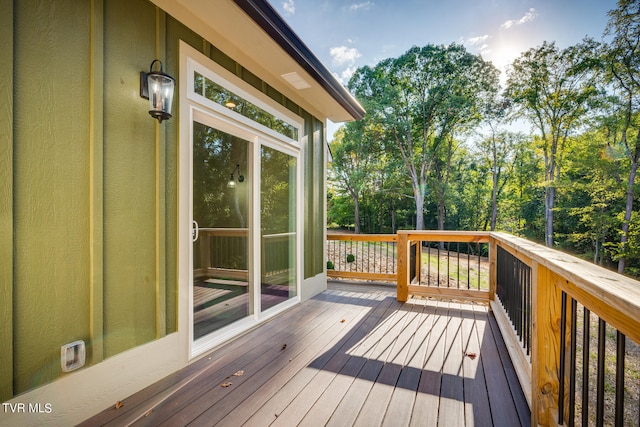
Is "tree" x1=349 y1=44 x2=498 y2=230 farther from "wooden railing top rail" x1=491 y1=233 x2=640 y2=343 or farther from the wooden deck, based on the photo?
"wooden railing top rail" x1=491 y1=233 x2=640 y2=343

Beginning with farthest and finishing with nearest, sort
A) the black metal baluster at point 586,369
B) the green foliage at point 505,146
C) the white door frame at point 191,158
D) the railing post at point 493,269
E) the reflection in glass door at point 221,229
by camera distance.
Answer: the green foliage at point 505,146 < the railing post at point 493,269 < the reflection in glass door at point 221,229 < the white door frame at point 191,158 < the black metal baluster at point 586,369

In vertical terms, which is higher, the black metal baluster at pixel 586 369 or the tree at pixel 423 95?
the tree at pixel 423 95

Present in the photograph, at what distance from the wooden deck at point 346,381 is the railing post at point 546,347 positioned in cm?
20

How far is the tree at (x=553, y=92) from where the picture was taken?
11297 millimetres

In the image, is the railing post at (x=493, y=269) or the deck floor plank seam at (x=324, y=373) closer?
the deck floor plank seam at (x=324, y=373)

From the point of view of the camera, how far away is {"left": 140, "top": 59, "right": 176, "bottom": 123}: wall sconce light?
198 cm

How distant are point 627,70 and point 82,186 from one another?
14837mm

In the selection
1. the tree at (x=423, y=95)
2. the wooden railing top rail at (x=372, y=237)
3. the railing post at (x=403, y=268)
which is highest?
the tree at (x=423, y=95)

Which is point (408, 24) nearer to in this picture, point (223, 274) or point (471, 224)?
point (223, 274)

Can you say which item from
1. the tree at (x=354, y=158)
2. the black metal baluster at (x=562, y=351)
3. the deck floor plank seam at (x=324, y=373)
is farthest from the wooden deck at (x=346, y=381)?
the tree at (x=354, y=158)

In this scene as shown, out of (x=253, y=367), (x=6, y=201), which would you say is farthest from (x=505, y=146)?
(x=6, y=201)

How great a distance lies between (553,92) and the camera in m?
12.2

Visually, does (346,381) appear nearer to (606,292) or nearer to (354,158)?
(606,292)

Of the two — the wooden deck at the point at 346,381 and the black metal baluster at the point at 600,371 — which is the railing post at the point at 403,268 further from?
the black metal baluster at the point at 600,371
